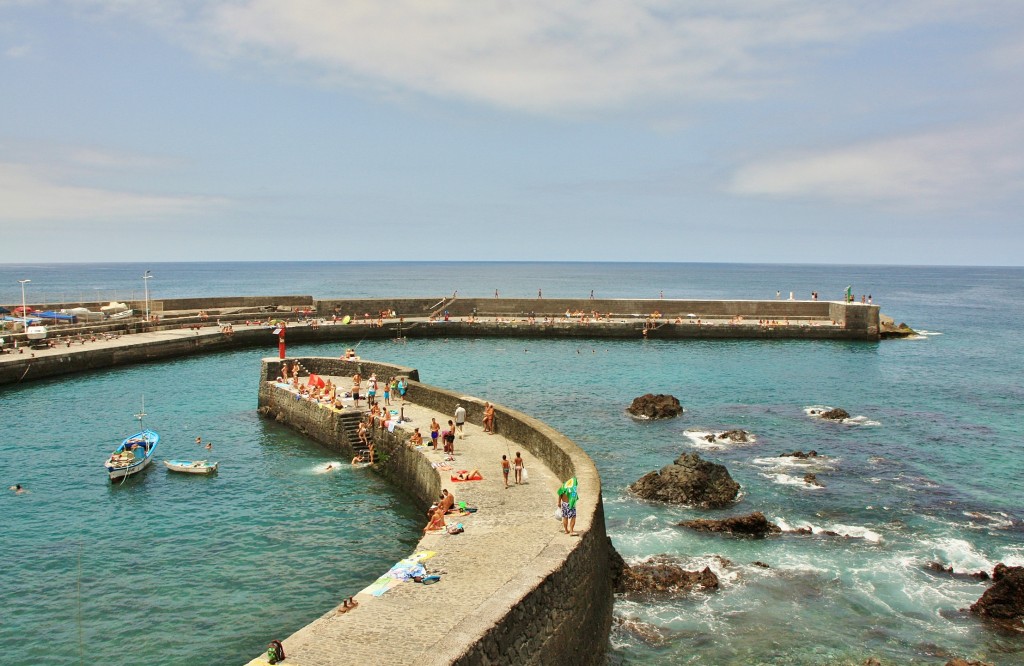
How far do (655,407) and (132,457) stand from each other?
2007 centimetres

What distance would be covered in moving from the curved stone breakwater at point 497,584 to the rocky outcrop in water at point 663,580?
1.72 meters

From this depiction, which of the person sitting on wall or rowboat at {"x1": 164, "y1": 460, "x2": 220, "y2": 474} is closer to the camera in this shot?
the person sitting on wall

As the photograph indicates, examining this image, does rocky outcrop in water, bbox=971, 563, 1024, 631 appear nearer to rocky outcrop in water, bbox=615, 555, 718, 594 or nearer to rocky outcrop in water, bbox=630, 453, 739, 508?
rocky outcrop in water, bbox=615, 555, 718, 594

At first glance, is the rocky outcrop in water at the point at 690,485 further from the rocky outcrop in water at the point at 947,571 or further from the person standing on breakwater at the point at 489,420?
the rocky outcrop in water at the point at 947,571

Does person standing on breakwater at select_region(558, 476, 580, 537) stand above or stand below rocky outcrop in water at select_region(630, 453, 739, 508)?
above

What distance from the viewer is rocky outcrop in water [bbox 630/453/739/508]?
2078 centimetres

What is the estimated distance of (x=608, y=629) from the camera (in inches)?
540

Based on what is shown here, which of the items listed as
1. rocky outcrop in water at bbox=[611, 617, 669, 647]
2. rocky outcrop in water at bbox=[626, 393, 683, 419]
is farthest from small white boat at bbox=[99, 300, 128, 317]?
rocky outcrop in water at bbox=[611, 617, 669, 647]

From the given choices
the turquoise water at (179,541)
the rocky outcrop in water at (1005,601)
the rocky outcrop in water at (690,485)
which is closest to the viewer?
the turquoise water at (179,541)

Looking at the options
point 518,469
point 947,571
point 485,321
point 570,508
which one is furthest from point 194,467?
point 485,321

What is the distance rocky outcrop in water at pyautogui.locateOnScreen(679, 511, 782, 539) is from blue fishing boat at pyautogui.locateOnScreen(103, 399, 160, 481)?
53.2 ft

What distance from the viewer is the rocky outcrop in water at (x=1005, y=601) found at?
1470cm

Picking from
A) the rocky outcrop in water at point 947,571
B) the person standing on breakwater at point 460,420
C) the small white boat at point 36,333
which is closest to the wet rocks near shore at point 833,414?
the rocky outcrop in water at point 947,571

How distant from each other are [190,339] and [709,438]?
32830 millimetres
